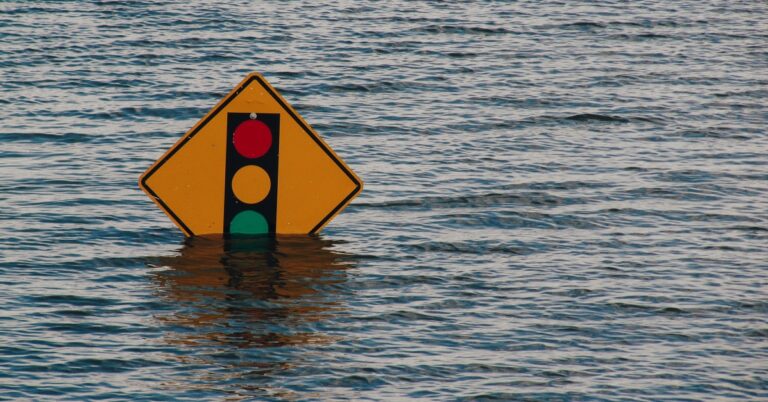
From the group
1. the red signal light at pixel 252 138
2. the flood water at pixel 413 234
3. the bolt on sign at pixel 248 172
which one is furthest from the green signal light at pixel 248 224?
the red signal light at pixel 252 138

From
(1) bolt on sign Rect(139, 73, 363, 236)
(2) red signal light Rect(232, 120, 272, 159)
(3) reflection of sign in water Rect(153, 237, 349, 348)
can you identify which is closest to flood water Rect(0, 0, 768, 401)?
(3) reflection of sign in water Rect(153, 237, 349, 348)

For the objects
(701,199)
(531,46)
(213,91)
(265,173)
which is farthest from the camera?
(531,46)

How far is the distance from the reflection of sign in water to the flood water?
0.03m

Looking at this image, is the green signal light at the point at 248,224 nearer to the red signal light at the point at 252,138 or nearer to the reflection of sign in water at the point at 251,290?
the reflection of sign in water at the point at 251,290

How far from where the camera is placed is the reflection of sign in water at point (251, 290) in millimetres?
9398

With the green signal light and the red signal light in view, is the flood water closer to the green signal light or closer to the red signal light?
the green signal light

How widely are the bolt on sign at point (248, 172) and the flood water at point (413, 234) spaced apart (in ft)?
0.87

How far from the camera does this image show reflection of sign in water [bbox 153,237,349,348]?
9.40 m

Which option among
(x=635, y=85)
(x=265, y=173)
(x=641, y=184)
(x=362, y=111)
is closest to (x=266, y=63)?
(x=362, y=111)

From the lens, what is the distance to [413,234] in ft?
40.1

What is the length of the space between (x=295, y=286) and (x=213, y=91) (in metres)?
9.11

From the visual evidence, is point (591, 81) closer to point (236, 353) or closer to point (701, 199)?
point (701, 199)

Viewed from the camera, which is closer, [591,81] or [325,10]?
[591,81]

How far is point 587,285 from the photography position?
10602 mm
